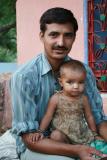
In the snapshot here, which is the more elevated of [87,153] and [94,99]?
[94,99]

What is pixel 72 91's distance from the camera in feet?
10.2

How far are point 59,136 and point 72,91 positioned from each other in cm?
33

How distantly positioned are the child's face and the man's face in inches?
5.6

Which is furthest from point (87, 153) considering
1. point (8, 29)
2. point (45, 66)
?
point (8, 29)

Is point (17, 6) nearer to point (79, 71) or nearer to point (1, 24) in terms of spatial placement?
point (1, 24)

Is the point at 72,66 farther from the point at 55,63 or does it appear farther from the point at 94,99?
the point at 94,99

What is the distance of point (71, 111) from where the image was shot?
10.3ft

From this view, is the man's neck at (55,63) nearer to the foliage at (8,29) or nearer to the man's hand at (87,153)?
the man's hand at (87,153)

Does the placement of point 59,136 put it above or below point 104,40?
below

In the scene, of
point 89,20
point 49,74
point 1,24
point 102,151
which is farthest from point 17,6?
point 102,151

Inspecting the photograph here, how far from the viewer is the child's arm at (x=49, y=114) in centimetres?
307

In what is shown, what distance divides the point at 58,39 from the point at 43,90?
1.27ft

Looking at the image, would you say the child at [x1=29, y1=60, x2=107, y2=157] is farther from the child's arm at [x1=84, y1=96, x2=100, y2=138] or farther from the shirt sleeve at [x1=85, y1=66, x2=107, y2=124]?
the shirt sleeve at [x1=85, y1=66, x2=107, y2=124]

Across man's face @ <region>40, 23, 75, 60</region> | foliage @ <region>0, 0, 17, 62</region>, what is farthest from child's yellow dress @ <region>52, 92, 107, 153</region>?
foliage @ <region>0, 0, 17, 62</region>
